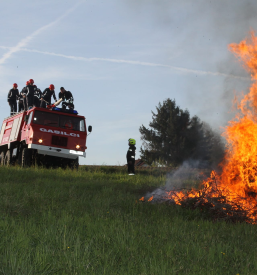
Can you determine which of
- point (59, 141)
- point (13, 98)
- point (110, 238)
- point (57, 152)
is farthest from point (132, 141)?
point (110, 238)

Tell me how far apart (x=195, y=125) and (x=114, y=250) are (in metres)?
39.4

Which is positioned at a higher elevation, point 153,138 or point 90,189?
point 153,138

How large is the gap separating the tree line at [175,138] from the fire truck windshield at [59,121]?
23.3 metres

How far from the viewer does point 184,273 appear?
14.3ft

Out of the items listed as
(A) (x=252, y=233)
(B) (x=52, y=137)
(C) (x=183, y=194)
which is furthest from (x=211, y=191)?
(B) (x=52, y=137)

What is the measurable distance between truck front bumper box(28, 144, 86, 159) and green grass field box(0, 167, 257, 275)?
6395mm

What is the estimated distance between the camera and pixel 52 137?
1648cm

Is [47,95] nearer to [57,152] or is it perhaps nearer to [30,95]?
[30,95]

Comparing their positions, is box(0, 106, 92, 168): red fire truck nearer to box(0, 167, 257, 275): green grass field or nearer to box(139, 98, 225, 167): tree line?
box(0, 167, 257, 275): green grass field

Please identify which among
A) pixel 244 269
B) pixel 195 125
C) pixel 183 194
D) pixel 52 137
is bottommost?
pixel 244 269

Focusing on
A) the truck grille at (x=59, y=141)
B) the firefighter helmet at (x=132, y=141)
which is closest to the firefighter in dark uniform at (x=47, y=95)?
the truck grille at (x=59, y=141)

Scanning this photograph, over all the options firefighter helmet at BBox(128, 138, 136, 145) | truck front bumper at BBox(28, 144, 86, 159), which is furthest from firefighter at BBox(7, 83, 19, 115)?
firefighter helmet at BBox(128, 138, 136, 145)

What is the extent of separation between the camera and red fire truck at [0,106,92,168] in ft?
53.7

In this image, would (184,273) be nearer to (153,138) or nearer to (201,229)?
(201,229)
